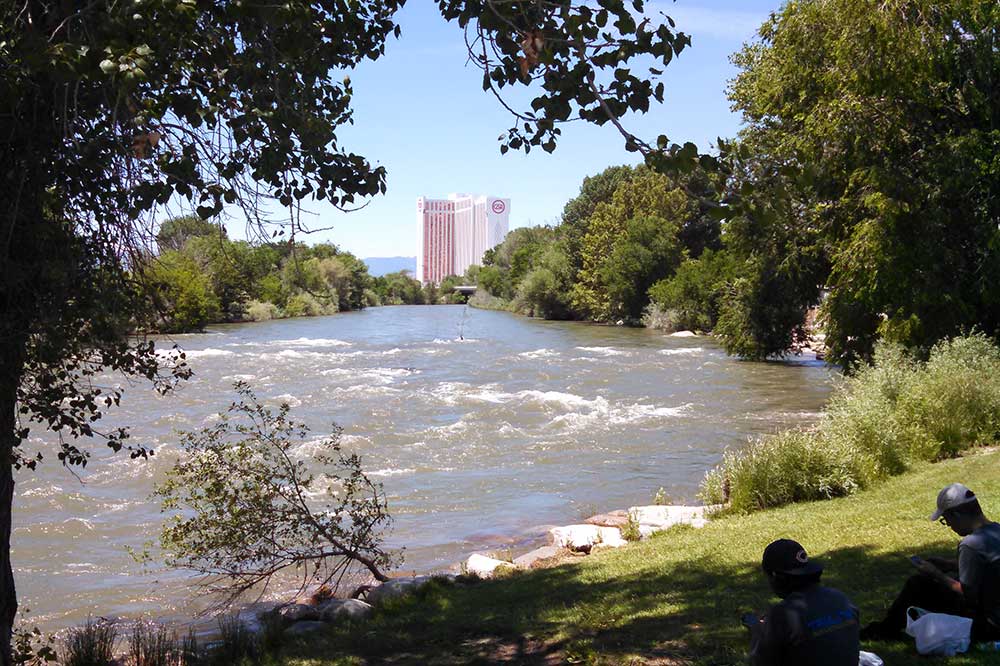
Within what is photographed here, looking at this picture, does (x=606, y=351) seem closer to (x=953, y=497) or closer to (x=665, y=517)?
(x=665, y=517)

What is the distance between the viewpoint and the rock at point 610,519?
12.5 metres

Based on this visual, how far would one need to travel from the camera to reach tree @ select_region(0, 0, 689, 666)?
494cm

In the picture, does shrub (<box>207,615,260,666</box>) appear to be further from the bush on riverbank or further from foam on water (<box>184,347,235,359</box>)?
foam on water (<box>184,347,235,359</box>)

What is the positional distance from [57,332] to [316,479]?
10652 millimetres

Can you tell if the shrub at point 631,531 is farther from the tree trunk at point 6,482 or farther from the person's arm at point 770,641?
the tree trunk at point 6,482

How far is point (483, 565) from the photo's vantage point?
1056cm

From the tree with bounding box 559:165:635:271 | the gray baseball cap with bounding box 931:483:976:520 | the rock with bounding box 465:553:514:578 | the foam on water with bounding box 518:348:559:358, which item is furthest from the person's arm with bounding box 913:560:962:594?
the tree with bounding box 559:165:635:271

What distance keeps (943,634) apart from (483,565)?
612 centimetres

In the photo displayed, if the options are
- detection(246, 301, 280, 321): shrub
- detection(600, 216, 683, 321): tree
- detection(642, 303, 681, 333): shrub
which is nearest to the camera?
detection(642, 303, 681, 333): shrub

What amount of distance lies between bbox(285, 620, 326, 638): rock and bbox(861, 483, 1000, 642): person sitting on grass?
4689mm

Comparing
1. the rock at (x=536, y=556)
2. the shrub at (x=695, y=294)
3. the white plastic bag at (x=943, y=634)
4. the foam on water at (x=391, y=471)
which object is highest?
the shrub at (x=695, y=294)

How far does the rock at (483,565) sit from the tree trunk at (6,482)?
16.3ft

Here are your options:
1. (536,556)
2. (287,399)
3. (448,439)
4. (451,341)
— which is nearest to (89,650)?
(536,556)

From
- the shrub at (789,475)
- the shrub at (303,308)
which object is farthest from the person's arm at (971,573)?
the shrub at (303,308)
